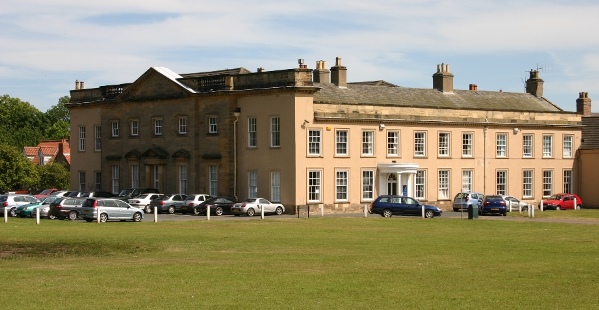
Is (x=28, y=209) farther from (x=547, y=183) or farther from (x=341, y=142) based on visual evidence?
(x=547, y=183)

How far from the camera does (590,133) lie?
80.4 m

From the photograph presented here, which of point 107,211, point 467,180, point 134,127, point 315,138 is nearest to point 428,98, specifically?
point 467,180

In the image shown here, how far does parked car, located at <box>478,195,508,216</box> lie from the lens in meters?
62.6

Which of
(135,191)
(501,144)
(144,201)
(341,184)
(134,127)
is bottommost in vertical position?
(144,201)

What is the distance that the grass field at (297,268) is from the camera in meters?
22.6

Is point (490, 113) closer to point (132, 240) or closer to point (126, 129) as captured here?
point (126, 129)

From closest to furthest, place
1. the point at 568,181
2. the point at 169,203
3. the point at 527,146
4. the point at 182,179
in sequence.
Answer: the point at 169,203 < the point at 182,179 < the point at 527,146 < the point at 568,181

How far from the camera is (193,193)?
6988 centimetres

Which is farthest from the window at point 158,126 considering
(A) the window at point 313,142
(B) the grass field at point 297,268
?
(B) the grass field at point 297,268

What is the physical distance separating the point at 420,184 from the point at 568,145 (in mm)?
14583

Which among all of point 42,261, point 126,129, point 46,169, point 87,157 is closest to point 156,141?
point 126,129

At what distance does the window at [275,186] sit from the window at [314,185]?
1.83m

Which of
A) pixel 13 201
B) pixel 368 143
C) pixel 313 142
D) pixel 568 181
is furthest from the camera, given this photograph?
pixel 568 181

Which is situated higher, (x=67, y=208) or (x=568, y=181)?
(x=568, y=181)
